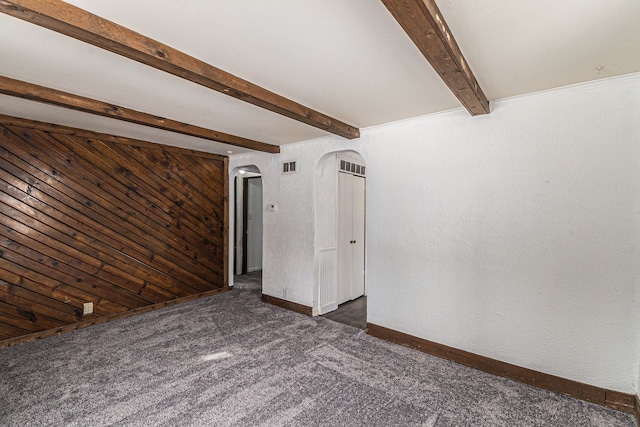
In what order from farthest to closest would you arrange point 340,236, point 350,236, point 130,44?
point 350,236 → point 340,236 → point 130,44

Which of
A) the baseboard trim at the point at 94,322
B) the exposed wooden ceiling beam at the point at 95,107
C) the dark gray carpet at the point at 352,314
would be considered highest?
the exposed wooden ceiling beam at the point at 95,107

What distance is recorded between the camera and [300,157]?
4.16 metres

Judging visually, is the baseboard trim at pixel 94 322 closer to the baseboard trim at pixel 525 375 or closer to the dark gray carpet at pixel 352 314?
the dark gray carpet at pixel 352 314

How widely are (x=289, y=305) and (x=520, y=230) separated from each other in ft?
10.1

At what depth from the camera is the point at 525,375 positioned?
244 centimetres

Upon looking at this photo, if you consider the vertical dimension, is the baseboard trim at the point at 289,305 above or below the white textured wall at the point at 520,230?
below

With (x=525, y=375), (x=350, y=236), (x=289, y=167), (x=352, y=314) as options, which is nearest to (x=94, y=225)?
(x=289, y=167)

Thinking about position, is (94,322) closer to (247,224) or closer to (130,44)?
(247,224)

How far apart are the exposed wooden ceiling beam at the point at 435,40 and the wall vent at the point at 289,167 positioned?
2537 millimetres

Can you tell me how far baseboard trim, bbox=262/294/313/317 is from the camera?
13.3 feet

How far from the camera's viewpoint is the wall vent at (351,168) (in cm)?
442

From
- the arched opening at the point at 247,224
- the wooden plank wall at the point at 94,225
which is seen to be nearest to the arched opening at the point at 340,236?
the wooden plank wall at the point at 94,225

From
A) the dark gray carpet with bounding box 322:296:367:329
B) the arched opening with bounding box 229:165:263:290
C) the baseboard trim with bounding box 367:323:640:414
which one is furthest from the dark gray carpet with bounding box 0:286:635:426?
the arched opening with bounding box 229:165:263:290

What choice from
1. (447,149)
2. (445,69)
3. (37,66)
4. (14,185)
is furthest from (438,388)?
(14,185)
